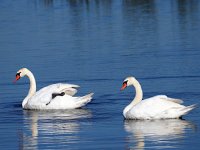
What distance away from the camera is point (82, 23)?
38156 millimetres

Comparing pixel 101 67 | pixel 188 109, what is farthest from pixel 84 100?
pixel 101 67

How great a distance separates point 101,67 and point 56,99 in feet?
16.3

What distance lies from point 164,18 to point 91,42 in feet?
27.1

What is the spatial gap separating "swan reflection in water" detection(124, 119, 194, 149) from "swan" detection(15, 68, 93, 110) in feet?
6.88

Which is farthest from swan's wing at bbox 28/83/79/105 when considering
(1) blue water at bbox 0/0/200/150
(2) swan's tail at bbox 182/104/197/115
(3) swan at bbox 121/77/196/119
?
(2) swan's tail at bbox 182/104/197/115

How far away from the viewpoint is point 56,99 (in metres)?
20.0

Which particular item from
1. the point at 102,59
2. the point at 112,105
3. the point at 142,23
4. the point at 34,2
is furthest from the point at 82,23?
the point at 112,105

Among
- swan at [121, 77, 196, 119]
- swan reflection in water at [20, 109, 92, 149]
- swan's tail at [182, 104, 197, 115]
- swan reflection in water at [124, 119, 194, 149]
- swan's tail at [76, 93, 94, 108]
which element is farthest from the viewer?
swan's tail at [76, 93, 94, 108]

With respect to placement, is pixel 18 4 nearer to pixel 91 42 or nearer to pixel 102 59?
pixel 91 42

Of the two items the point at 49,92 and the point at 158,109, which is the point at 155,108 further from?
the point at 49,92

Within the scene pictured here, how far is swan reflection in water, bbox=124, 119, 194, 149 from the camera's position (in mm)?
15180

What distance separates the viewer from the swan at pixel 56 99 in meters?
19.7

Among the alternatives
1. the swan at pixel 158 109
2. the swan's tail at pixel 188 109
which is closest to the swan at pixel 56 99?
the swan at pixel 158 109

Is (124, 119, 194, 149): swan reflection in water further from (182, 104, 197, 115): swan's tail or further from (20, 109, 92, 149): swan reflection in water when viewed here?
(20, 109, 92, 149): swan reflection in water
